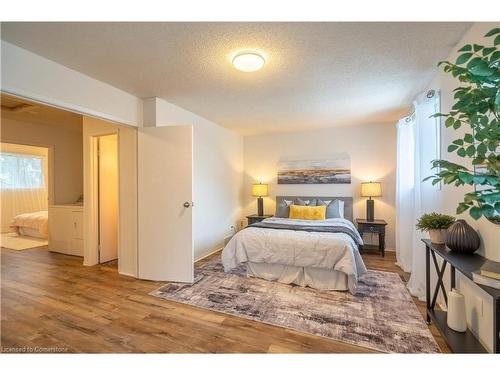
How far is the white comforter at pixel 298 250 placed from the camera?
258cm

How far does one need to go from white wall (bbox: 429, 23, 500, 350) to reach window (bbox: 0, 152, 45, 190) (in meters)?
9.25

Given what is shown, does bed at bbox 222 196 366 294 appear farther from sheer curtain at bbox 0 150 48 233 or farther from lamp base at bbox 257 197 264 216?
Answer: sheer curtain at bbox 0 150 48 233

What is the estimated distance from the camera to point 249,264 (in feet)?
10.1

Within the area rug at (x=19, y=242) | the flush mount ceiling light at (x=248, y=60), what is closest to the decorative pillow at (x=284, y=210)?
the flush mount ceiling light at (x=248, y=60)

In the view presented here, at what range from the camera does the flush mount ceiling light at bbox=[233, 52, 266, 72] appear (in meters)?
2.00

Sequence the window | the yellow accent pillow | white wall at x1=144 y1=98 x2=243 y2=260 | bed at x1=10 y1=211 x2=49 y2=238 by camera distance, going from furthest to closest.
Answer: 1. the window
2. bed at x1=10 y1=211 x2=49 y2=238
3. the yellow accent pillow
4. white wall at x1=144 y1=98 x2=243 y2=260

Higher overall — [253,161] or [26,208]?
[253,161]

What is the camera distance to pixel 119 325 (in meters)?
2.02

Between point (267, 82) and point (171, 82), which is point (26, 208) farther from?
point (267, 82)

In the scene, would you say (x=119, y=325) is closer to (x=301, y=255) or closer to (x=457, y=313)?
(x=301, y=255)

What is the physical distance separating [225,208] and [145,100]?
2494mm

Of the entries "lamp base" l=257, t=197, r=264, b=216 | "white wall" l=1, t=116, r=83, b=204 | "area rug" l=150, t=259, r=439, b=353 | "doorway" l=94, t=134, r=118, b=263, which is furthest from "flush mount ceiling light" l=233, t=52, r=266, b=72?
"white wall" l=1, t=116, r=83, b=204
